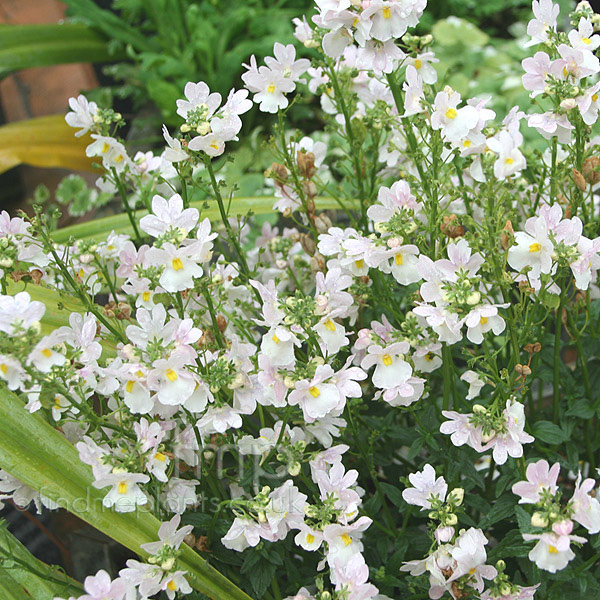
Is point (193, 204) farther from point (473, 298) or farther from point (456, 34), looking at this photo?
point (456, 34)

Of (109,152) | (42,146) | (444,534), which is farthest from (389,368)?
(42,146)

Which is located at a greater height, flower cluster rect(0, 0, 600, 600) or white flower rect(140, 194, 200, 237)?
white flower rect(140, 194, 200, 237)

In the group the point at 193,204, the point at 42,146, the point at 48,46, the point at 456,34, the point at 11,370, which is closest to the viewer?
the point at 11,370

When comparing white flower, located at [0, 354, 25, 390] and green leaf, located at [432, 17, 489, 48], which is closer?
white flower, located at [0, 354, 25, 390]

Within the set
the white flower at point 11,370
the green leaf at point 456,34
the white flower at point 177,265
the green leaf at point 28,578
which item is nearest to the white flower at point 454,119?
the white flower at point 177,265

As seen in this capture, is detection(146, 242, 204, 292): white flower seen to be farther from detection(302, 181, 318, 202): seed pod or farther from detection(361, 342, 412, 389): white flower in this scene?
detection(302, 181, 318, 202): seed pod

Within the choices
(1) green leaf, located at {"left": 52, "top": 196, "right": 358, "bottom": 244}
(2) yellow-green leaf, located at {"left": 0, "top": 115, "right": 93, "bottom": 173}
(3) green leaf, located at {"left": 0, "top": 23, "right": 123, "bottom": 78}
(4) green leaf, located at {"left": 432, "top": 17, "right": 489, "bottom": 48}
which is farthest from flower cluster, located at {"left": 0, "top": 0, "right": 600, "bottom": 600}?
(4) green leaf, located at {"left": 432, "top": 17, "right": 489, "bottom": 48}

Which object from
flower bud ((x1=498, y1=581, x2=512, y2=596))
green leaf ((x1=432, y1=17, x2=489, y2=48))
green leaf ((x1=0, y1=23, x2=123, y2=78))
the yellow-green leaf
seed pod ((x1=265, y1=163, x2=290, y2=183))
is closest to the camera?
flower bud ((x1=498, y1=581, x2=512, y2=596))
